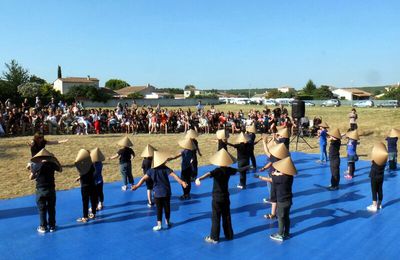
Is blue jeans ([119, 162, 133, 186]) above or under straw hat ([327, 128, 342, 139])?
under

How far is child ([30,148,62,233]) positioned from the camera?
6.66 meters

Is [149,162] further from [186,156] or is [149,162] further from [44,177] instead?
[44,177]

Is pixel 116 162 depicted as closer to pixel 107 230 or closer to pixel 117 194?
pixel 117 194

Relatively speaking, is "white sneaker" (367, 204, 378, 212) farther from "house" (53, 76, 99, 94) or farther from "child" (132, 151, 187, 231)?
"house" (53, 76, 99, 94)

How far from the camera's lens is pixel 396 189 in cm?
1012

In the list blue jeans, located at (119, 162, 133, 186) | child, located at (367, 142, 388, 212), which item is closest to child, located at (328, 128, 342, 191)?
child, located at (367, 142, 388, 212)

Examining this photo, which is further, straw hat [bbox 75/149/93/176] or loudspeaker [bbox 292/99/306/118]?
loudspeaker [bbox 292/99/306/118]

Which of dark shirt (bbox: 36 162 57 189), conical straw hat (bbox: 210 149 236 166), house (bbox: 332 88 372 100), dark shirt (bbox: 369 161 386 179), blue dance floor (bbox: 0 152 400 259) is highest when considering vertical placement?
house (bbox: 332 88 372 100)

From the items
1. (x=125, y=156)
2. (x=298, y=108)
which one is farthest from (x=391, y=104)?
(x=125, y=156)

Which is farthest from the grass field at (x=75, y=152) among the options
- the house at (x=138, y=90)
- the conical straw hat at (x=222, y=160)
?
the house at (x=138, y=90)

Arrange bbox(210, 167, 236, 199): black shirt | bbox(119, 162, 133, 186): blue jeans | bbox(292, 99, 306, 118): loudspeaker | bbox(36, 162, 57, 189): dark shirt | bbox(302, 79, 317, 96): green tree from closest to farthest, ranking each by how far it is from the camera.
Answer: bbox(210, 167, 236, 199): black shirt < bbox(36, 162, 57, 189): dark shirt < bbox(119, 162, 133, 186): blue jeans < bbox(292, 99, 306, 118): loudspeaker < bbox(302, 79, 317, 96): green tree

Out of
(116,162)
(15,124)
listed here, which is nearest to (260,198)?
(116,162)

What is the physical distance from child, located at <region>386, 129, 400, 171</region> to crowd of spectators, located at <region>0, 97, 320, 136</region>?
23.0ft

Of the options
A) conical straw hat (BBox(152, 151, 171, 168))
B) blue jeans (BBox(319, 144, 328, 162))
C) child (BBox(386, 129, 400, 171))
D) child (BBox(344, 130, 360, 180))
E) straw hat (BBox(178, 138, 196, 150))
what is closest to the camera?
conical straw hat (BBox(152, 151, 171, 168))
